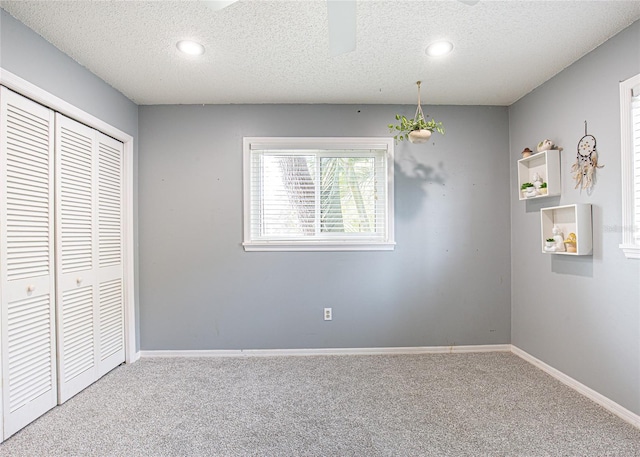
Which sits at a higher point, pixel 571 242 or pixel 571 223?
pixel 571 223

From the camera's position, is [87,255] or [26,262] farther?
[87,255]

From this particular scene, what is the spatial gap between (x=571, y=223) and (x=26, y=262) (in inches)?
145

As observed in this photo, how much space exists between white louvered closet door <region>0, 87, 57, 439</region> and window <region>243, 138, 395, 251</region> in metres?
1.50

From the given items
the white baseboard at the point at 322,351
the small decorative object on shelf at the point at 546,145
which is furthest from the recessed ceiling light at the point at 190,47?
the small decorative object on shelf at the point at 546,145

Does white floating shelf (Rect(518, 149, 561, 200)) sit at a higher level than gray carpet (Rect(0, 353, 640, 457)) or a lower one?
higher

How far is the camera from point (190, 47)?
216cm

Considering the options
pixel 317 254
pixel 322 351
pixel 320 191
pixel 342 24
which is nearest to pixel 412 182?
pixel 320 191

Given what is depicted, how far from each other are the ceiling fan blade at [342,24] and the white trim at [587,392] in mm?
2687

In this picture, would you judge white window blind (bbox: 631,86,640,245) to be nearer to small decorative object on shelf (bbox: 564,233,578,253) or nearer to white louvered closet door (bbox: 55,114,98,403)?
small decorative object on shelf (bbox: 564,233,578,253)

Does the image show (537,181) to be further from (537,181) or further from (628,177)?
(628,177)

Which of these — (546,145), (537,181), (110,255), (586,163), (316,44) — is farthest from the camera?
(110,255)

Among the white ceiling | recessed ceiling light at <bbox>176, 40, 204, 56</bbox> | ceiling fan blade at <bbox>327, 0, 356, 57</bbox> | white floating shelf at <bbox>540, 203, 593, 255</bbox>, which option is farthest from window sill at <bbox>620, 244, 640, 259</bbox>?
recessed ceiling light at <bbox>176, 40, 204, 56</bbox>

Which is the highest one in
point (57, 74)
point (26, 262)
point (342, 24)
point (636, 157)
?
point (57, 74)

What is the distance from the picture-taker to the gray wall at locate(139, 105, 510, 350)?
3076mm
